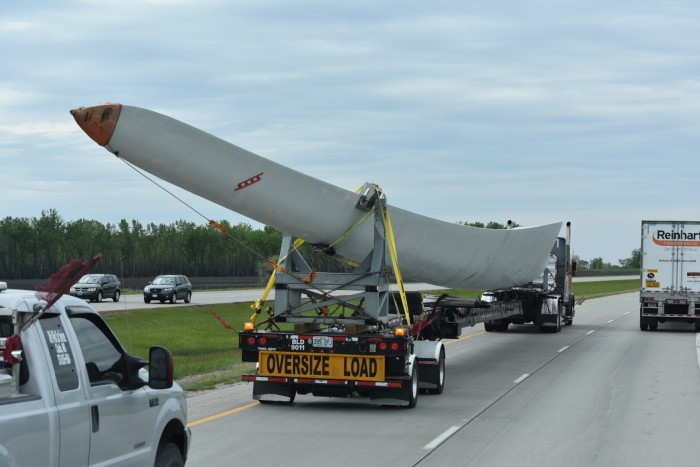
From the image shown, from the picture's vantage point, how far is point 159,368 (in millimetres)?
6750

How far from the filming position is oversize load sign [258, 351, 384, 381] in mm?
15109

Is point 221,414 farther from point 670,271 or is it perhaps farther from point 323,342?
point 670,271

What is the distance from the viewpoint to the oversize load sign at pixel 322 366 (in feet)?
49.6

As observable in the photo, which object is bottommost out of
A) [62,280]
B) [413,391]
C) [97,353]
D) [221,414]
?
[221,414]

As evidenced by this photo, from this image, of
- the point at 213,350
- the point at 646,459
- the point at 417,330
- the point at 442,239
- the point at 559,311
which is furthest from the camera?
the point at 559,311

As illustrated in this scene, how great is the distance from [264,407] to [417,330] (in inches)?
110

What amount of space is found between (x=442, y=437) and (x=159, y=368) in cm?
657

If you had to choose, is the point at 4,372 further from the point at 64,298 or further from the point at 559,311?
the point at 559,311

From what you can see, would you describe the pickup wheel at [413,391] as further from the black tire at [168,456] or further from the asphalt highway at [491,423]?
the black tire at [168,456]

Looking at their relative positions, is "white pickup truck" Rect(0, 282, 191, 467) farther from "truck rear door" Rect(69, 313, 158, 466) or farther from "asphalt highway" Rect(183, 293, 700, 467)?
"asphalt highway" Rect(183, 293, 700, 467)

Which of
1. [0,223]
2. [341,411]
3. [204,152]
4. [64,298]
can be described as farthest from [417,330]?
[0,223]

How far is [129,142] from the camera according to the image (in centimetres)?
1337

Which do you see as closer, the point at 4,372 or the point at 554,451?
the point at 4,372

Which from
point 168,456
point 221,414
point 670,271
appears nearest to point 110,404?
point 168,456
